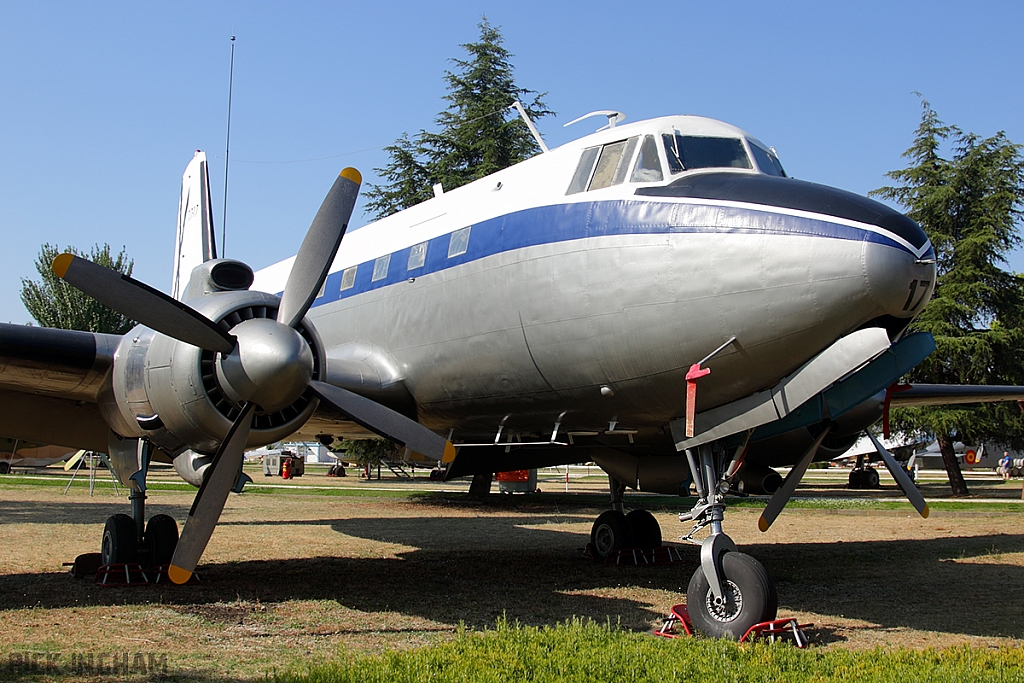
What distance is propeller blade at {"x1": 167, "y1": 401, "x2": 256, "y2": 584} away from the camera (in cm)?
711

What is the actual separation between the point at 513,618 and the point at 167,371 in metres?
3.84

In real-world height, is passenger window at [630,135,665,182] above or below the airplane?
above

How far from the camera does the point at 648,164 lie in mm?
7691

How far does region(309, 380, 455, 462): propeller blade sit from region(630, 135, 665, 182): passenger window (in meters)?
2.93

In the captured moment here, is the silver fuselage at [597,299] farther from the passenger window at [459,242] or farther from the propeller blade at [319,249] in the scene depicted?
the propeller blade at [319,249]

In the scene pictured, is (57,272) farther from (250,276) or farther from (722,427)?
(722,427)

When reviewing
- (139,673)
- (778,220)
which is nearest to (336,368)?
(139,673)

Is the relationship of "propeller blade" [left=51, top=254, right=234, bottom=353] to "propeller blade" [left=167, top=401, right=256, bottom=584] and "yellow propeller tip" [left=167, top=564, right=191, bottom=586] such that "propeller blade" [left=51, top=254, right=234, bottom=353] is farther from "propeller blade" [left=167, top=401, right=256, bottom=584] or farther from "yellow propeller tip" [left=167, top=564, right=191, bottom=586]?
"yellow propeller tip" [left=167, top=564, right=191, bottom=586]

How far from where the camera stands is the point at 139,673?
567 centimetres

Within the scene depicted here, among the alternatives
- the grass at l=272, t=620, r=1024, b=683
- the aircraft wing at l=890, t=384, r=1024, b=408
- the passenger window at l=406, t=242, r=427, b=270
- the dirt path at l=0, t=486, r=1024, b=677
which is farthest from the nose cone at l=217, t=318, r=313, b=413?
the aircraft wing at l=890, t=384, r=1024, b=408

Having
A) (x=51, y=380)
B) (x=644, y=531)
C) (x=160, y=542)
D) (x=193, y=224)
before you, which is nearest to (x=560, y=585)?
(x=644, y=531)

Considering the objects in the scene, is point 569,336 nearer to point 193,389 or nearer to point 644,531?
point 193,389

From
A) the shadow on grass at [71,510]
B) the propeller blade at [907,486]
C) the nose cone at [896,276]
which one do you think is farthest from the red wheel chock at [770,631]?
the shadow on grass at [71,510]

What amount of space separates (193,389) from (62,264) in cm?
144
